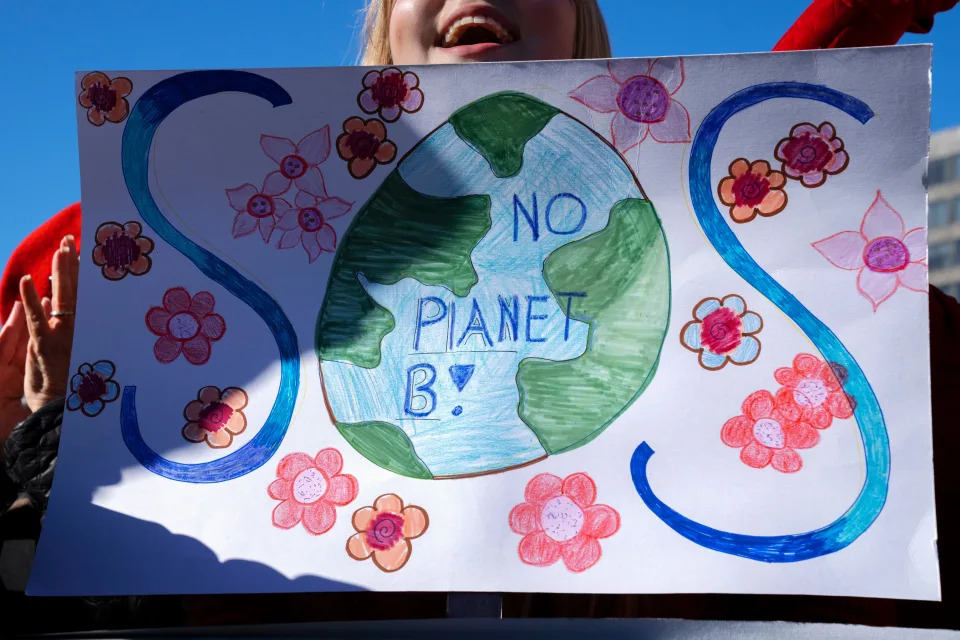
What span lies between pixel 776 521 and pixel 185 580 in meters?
0.60

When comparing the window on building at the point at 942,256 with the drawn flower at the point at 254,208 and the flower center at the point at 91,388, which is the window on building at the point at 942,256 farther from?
the flower center at the point at 91,388

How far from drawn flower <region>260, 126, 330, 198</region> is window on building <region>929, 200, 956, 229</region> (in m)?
33.1

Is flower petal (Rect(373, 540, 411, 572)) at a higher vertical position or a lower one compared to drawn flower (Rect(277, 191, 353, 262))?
lower

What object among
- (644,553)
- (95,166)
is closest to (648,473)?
(644,553)

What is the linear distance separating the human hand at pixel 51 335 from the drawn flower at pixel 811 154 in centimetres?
91

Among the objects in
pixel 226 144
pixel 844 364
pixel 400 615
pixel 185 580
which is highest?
pixel 226 144

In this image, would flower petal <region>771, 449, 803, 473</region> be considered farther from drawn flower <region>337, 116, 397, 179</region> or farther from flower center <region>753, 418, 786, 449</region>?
drawn flower <region>337, 116, 397, 179</region>

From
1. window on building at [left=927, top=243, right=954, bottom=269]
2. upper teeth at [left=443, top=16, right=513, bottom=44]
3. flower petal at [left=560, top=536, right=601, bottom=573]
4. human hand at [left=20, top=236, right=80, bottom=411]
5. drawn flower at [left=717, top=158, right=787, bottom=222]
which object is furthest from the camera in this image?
window on building at [left=927, top=243, right=954, bottom=269]

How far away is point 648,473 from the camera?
1.01 metres

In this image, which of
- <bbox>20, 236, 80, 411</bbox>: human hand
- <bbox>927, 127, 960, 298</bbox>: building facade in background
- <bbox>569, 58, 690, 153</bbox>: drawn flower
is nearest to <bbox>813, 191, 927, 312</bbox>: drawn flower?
<bbox>569, 58, 690, 153</bbox>: drawn flower

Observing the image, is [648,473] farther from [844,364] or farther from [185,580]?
[185,580]

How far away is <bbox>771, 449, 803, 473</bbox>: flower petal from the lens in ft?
3.25

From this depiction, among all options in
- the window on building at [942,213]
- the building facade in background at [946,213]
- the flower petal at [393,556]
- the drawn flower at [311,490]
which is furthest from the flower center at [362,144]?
the window on building at [942,213]

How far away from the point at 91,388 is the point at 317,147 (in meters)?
0.38
